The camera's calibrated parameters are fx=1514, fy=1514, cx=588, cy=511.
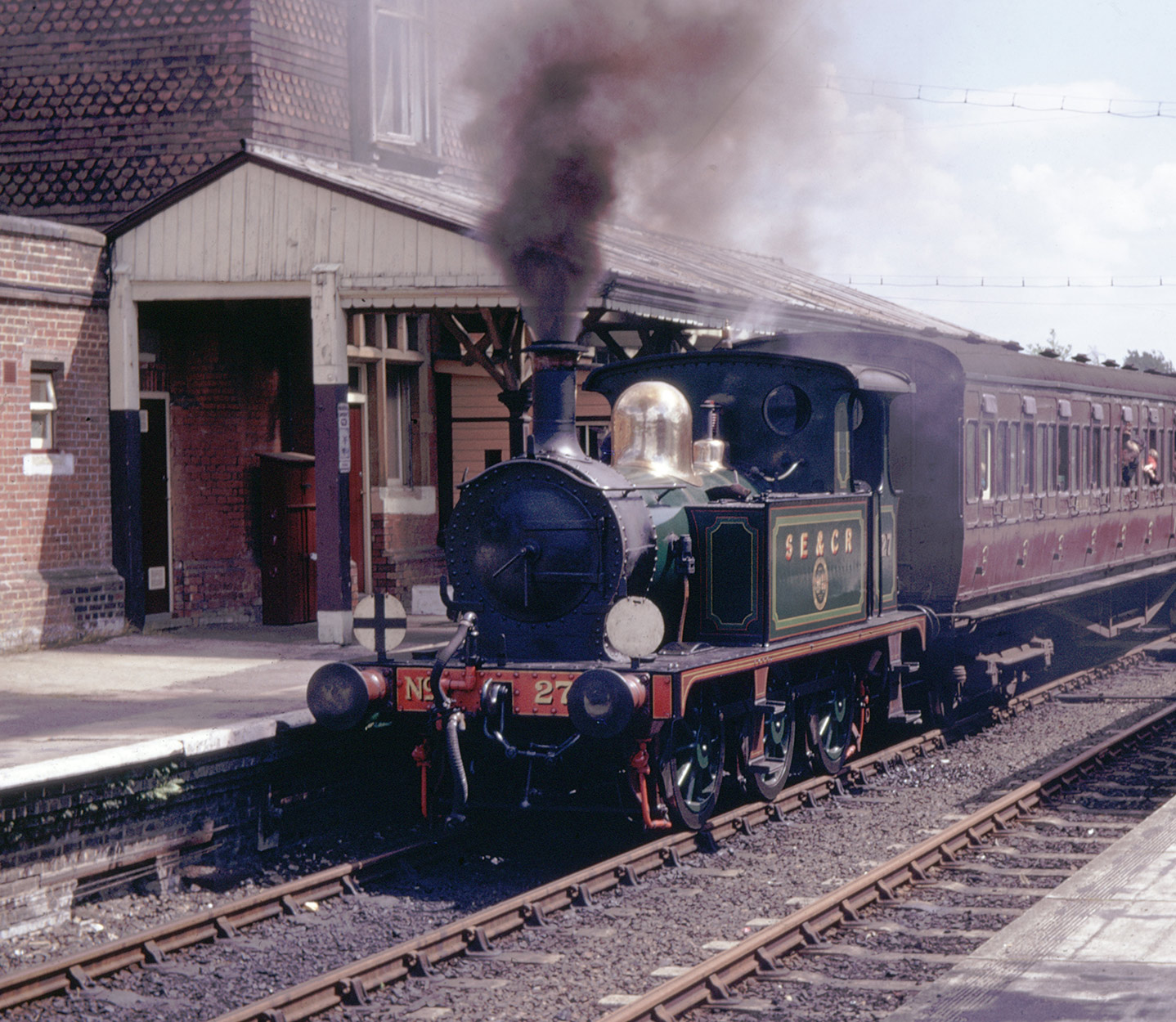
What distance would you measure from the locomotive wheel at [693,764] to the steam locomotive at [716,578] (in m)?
0.02

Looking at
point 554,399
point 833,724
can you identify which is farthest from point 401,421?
point 554,399

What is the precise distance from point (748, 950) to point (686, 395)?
4.00 metres

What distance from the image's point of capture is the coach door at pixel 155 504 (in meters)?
13.8

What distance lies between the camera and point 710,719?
8148 mm

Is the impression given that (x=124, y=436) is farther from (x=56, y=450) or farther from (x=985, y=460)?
(x=985, y=460)

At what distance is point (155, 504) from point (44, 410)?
1593mm

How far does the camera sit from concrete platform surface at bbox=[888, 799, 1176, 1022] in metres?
4.88

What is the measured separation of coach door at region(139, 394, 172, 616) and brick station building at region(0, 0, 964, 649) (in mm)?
25

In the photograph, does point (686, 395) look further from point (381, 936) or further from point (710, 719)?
point (381, 936)

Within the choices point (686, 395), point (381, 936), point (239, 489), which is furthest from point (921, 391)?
point (239, 489)

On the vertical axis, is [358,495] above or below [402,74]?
below

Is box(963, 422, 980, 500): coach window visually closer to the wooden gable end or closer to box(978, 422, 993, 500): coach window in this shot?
box(978, 422, 993, 500): coach window

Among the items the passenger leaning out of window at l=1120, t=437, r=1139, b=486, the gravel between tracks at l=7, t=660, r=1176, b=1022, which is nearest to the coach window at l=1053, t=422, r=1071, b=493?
the passenger leaning out of window at l=1120, t=437, r=1139, b=486

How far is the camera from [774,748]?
352 inches
